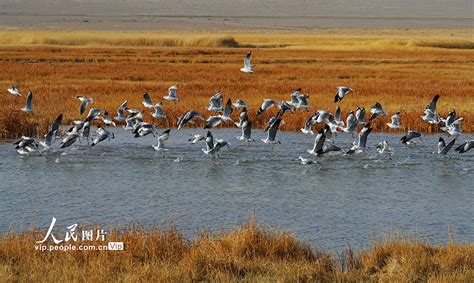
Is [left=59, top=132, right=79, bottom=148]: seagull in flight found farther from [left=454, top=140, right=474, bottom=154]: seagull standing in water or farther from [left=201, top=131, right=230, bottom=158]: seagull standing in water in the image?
[left=454, top=140, right=474, bottom=154]: seagull standing in water

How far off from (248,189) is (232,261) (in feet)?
20.9

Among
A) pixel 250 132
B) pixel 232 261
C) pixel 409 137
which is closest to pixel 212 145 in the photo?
pixel 250 132

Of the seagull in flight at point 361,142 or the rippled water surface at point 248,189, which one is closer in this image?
the rippled water surface at point 248,189

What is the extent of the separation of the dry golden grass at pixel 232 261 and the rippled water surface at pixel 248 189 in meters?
1.56

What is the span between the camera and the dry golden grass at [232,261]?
885 cm

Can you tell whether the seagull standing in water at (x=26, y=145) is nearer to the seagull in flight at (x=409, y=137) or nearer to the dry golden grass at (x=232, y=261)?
the dry golden grass at (x=232, y=261)

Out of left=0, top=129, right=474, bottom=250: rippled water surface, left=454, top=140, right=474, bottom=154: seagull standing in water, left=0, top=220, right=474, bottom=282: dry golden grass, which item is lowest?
left=0, top=129, right=474, bottom=250: rippled water surface

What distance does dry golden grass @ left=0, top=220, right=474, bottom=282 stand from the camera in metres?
8.85

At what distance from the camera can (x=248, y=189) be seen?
15.7m

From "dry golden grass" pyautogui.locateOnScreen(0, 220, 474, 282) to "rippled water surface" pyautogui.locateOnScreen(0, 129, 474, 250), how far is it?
156 cm

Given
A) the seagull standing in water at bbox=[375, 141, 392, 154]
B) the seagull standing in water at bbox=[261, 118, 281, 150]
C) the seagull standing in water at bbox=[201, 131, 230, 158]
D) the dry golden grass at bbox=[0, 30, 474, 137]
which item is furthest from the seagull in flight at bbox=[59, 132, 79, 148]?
the seagull standing in water at bbox=[375, 141, 392, 154]

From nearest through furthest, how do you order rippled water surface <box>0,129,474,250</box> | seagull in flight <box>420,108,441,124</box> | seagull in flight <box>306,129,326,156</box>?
1. rippled water surface <box>0,129,474,250</box>
2. seagull in flight <box>306,129,326,156</box>
3. seagull in flight <box>420,108,441,124</box>

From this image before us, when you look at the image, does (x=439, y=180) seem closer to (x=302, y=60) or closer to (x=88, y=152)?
(x=88, y=152)

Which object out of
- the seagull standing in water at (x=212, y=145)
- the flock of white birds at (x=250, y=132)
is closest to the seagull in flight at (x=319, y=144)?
the flock of white birds at (x=250, y=132)
